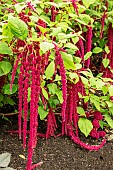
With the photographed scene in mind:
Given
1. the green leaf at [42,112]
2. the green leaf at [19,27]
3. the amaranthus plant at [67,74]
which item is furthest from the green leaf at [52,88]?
the green leaf at [19,27]

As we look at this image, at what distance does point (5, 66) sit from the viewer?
2.52m

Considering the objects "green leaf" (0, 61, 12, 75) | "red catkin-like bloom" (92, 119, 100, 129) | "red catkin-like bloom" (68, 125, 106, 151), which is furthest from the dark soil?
"green leaf" (0, 61, 12, 75)

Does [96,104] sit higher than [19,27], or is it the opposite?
[19,27]

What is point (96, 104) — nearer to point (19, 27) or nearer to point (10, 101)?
point (10, 101)

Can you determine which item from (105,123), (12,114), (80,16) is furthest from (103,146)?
(80,16)

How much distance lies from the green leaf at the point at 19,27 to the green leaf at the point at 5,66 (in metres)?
0.61

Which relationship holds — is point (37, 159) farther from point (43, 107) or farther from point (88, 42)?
point (88, 42)

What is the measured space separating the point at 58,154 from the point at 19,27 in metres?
1.25

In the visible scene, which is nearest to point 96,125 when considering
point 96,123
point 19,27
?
point 96,123

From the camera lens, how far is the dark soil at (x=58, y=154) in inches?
109

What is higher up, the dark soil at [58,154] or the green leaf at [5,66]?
the green leaf at [5,66]

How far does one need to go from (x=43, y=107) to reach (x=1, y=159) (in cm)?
101

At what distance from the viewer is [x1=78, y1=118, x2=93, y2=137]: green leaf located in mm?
2997

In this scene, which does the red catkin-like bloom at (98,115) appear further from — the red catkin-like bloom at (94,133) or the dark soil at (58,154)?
the dark soil at (58,154)
